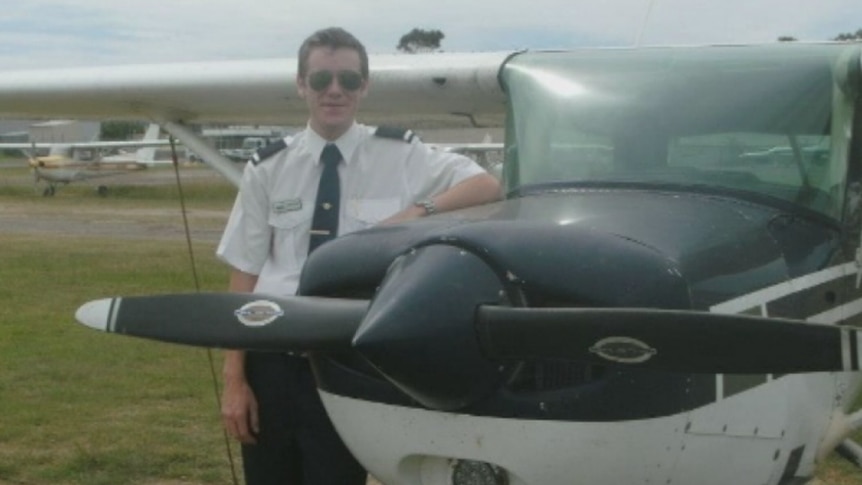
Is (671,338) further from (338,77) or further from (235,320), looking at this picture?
(338,77)

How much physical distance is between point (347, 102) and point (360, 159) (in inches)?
7.3

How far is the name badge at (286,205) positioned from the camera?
4.03 meters

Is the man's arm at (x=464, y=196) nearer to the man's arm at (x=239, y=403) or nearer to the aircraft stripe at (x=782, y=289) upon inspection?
the man's arm at (x=239, y=403)

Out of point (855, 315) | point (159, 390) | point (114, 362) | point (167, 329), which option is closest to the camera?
point (167, 329)

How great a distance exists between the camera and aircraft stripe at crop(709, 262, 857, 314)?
343cm

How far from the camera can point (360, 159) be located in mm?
4055

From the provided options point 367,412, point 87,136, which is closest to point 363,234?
point 367,412

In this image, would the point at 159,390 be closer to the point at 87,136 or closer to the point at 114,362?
the point at 114,362

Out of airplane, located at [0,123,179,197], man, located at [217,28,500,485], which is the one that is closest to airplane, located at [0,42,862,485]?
man, located at [217,28,500,485]

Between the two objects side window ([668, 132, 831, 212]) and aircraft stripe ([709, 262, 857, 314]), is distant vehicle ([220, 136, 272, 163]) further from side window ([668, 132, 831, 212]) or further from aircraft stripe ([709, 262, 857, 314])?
aircraft stripe ([709, 262, 857, 314])

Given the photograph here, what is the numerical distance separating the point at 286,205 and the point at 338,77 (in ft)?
1.38

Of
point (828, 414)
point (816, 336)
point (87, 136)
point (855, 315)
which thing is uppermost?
point (816, 336)

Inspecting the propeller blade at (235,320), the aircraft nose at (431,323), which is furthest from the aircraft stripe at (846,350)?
the propeller blade at (235,320)

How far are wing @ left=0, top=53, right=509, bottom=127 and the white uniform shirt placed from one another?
6.75ft
